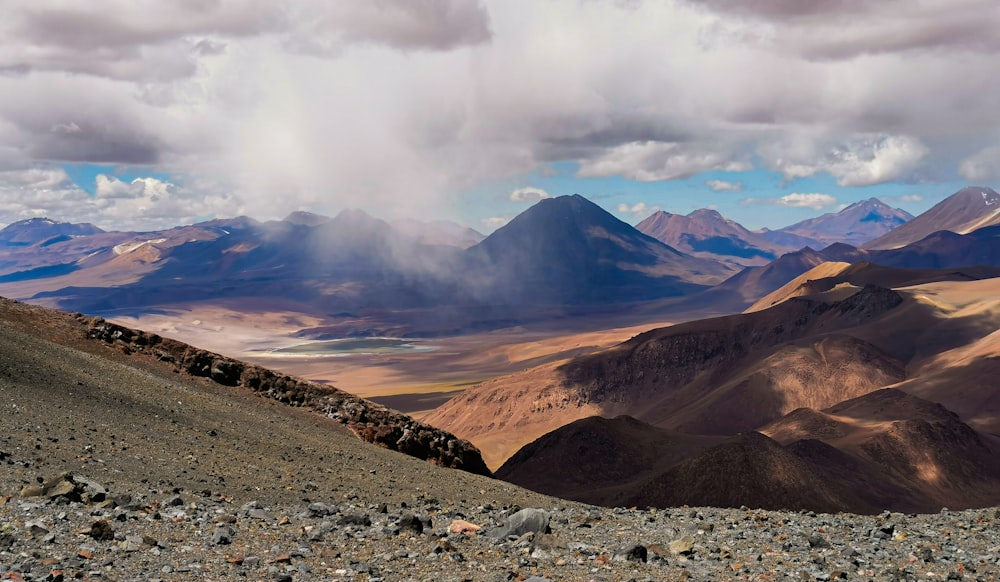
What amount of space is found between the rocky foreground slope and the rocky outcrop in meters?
5.34

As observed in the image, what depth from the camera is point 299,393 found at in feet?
115

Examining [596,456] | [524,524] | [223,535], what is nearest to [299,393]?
[524,524]

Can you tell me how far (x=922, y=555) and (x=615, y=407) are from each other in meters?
136

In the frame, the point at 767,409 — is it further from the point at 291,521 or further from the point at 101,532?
the point at 101,532

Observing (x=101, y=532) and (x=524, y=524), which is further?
(x=524, y=524)

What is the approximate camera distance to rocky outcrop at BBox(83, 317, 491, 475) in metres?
33.7

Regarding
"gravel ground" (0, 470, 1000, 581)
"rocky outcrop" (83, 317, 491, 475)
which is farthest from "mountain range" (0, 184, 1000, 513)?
"gravel ground" (0, 470, 1000, 581)

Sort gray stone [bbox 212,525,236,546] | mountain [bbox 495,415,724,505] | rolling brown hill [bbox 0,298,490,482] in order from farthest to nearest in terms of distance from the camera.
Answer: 1. mountain [bbox 495,415,724,505]
2. rolling brown hill [bbox 0,298,490,482]
3. gray stone [bbox 212,525,236,546]

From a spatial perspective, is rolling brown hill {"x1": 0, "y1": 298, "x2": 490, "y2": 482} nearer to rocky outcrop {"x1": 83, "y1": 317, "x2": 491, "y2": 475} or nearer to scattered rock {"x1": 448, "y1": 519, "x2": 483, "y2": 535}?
rocky outcrop {"x1": 83, "y1": 317, "x2": 491, "y2": 475}

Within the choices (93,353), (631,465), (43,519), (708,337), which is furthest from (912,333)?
(43,519)

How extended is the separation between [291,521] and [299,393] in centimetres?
1973

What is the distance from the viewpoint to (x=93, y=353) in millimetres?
31375

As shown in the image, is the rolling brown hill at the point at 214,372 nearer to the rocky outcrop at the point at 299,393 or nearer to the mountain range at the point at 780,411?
the rocky outcrop at the point at 299,393

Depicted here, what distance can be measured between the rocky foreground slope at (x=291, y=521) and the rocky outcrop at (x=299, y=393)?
5336 millimetres
